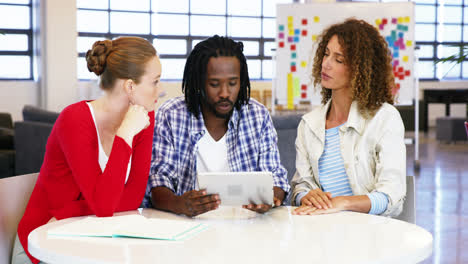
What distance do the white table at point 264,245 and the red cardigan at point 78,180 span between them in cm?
13

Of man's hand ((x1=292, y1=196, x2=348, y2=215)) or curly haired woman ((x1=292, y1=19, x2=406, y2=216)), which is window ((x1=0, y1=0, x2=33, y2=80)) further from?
man's hand ((x1=292, y1=196, x2=348, y2=215))

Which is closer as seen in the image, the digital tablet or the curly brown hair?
the digital tablet

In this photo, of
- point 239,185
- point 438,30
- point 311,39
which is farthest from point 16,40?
point 438,30

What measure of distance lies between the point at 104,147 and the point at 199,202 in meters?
0.41

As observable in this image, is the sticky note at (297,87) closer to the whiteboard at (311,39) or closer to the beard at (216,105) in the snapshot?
the whiteboard at (311,39)

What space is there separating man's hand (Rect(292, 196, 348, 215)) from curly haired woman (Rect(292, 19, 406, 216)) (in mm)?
135

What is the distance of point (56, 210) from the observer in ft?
5.50

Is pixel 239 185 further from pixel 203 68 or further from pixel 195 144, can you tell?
pixel 203 68

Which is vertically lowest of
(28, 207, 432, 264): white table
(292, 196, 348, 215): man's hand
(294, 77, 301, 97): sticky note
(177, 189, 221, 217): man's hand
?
(292, 196, 348, 215): man's hand

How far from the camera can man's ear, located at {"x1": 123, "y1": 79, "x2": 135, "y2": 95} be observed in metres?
1.81

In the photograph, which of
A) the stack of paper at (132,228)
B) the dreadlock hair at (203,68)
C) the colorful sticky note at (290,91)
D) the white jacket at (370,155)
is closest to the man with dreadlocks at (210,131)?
the dreadlock hair at (203,68)

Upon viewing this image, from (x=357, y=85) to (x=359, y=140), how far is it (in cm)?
22

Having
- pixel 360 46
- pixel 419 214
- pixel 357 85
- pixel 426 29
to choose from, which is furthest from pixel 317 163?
pixel 426 29

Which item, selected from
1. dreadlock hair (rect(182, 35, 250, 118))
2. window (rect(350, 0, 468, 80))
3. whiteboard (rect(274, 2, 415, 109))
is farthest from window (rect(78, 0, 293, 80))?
dreadlock hair (rect(182, 35, 250, 118))
